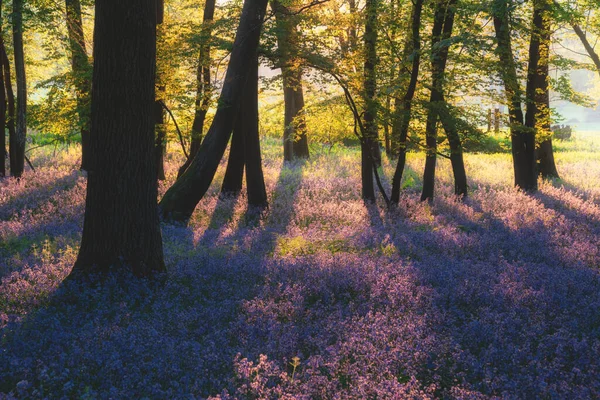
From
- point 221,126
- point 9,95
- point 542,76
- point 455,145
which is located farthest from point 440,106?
point 9,95

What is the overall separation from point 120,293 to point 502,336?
4513 millimetres

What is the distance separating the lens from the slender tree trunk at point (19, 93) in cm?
1362

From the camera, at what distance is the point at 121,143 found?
6.33m

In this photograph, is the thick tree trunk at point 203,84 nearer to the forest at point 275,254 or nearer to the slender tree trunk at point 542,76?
the forest at point 275,254

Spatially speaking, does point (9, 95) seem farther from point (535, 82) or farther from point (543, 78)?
point (543, 78)

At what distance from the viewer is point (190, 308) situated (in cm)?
569

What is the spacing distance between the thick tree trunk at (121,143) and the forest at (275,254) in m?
0.03

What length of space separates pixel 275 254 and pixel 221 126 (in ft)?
13.5

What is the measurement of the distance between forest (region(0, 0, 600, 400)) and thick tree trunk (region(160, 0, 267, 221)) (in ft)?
0.15

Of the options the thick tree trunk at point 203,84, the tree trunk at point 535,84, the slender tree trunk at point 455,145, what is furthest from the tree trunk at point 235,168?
the tree trunk at point 535,84

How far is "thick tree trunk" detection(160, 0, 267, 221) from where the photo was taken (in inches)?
428

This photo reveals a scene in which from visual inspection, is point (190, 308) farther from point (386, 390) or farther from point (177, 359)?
point (386, 390)

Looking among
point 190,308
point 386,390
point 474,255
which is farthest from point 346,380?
point 474,255

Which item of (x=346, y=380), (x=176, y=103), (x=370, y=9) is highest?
(x=370, y=9)
